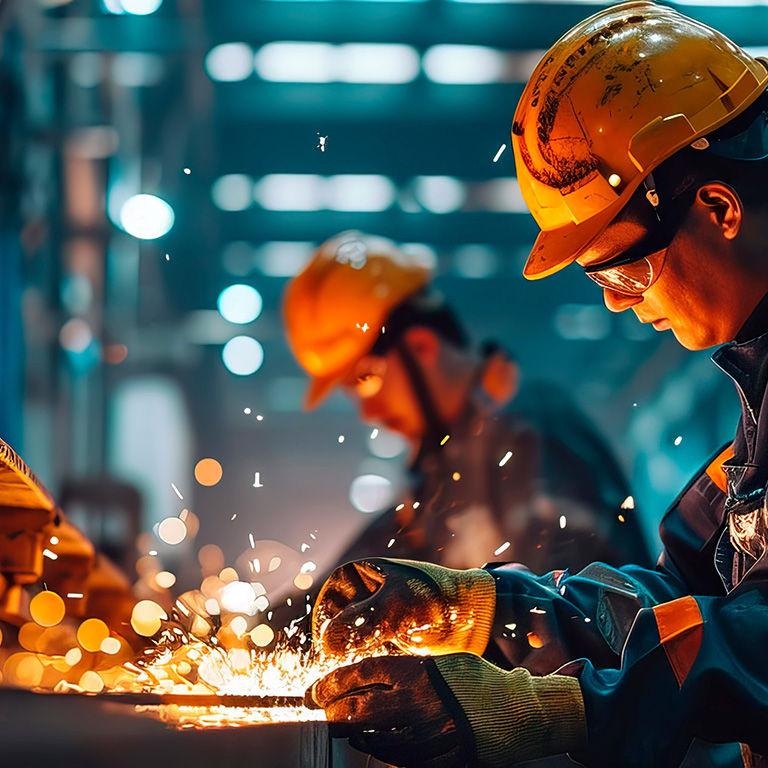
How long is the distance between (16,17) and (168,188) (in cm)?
170

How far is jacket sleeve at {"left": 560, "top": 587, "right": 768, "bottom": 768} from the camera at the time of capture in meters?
1.19

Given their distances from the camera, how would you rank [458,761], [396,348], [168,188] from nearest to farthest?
[458,761] → [396,348] → [168,188]

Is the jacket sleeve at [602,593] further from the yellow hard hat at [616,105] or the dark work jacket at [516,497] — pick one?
the dark work jacket at [516,497]

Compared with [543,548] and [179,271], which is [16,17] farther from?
[543,548]

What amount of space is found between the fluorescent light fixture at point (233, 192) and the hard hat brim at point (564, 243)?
666cm

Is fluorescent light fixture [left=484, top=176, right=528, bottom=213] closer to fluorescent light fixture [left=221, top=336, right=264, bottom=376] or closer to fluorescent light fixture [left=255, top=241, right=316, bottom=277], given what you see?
fluorescent light fixture [left=255, top=241, right=316, bottom=277]

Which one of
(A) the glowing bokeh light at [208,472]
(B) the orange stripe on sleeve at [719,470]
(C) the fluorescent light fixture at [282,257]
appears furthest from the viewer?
(C) the fluorescent light fixture at [282,257]

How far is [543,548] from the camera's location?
3721 mm

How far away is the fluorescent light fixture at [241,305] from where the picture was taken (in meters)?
9.45

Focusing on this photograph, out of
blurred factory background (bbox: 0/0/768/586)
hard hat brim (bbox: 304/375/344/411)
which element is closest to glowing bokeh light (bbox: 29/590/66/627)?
hard hat brim (bbox: 304/375/344/411)

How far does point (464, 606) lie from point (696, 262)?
27.6 inches

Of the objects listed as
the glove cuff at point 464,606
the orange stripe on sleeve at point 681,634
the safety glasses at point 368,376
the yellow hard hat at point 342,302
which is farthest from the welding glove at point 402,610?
the yellow hard hat at point 342,302

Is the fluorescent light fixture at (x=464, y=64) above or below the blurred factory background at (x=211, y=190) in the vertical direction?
above

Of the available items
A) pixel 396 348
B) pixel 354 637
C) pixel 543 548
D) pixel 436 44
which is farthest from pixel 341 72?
pixel 354 637
